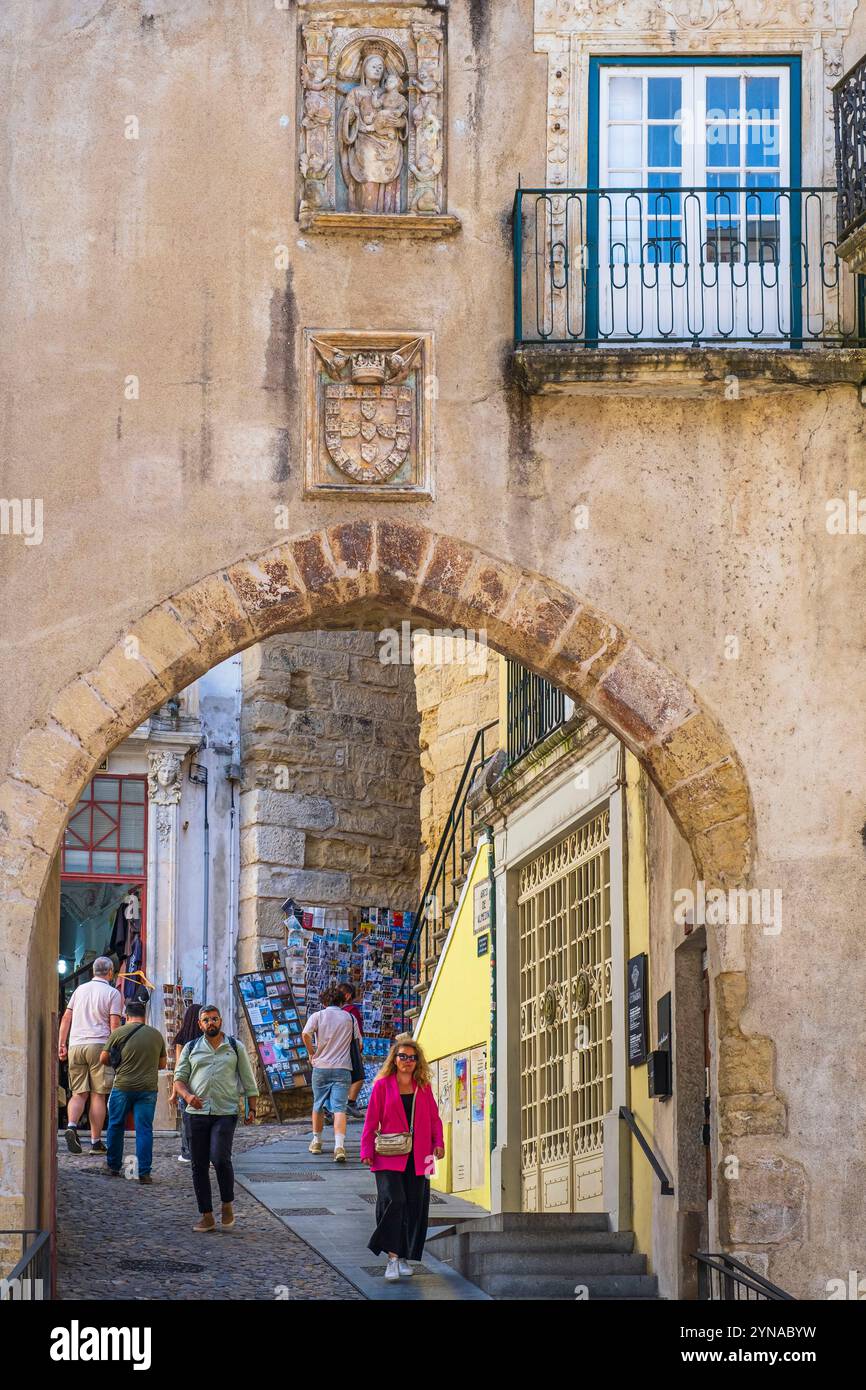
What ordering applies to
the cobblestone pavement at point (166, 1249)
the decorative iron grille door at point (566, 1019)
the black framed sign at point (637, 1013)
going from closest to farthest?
the cobblestone pavement at point (166, 1249), the black framed sign at point (637, 1013), the decorative iron grille door at point (566, 1019)

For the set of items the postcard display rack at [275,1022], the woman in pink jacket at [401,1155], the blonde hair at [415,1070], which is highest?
the postcard display rack at [275,1022]

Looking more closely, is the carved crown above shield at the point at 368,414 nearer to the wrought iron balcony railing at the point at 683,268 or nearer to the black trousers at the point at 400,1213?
the wrought iron balcony railing at the point at 683,268

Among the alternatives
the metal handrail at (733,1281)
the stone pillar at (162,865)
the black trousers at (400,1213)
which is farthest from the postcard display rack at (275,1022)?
the metal handrail at (733,1281)

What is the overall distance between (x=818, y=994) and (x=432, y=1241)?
13.0 ft

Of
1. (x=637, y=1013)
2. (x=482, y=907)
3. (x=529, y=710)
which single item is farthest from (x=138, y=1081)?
(x=529, y=710)

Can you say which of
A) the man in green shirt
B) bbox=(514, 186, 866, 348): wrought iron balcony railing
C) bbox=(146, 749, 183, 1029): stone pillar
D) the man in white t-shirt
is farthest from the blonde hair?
bbox=(146, 749, 183, 1029): stone pillar

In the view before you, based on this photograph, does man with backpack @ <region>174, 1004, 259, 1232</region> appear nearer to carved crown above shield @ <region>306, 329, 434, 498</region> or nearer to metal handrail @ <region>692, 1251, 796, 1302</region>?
metal handrail @ <region>692, 1251, 796, 1302</region>

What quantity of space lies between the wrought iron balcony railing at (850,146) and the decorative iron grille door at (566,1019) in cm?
449

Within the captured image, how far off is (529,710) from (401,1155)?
14.9 ft

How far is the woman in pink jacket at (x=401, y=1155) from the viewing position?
38.6ft

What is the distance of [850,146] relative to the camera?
1025 centimetres

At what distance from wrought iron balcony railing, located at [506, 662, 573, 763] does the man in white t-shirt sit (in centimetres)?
304
